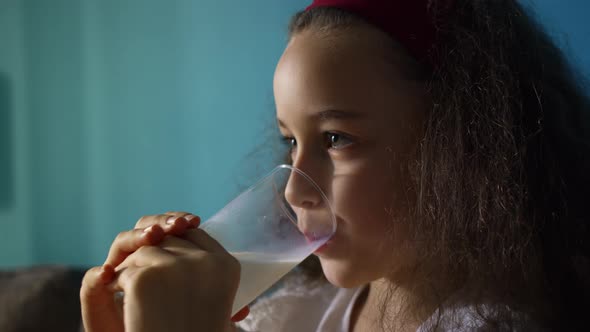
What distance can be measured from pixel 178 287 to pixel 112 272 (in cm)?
10

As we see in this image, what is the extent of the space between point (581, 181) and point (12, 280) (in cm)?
130

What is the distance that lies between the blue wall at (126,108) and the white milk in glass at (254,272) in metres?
0.54

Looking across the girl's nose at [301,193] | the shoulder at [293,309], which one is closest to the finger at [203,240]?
the girl's nose at [301,193]

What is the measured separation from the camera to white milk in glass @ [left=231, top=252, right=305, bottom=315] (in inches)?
25.9

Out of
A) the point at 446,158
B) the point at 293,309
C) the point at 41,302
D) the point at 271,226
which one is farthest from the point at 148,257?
the point at 41,302

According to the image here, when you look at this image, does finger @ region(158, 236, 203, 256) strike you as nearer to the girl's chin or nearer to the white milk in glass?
the white milk in glass

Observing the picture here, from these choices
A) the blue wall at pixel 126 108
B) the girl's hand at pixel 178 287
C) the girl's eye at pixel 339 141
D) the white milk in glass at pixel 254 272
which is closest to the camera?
the girl's hand at pixel 178 287

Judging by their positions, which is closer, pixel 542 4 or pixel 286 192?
pixel 286 192

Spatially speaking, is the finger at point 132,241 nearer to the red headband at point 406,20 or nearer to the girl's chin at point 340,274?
the girl's chin at point 340,274

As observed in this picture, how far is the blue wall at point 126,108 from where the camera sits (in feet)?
4.56

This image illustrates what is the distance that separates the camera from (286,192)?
0.71 meters

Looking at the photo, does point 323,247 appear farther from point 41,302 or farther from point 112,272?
point 41,302

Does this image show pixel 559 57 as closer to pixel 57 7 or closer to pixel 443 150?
pixel 443 150

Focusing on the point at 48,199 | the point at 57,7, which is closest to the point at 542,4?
the point at 57,7
